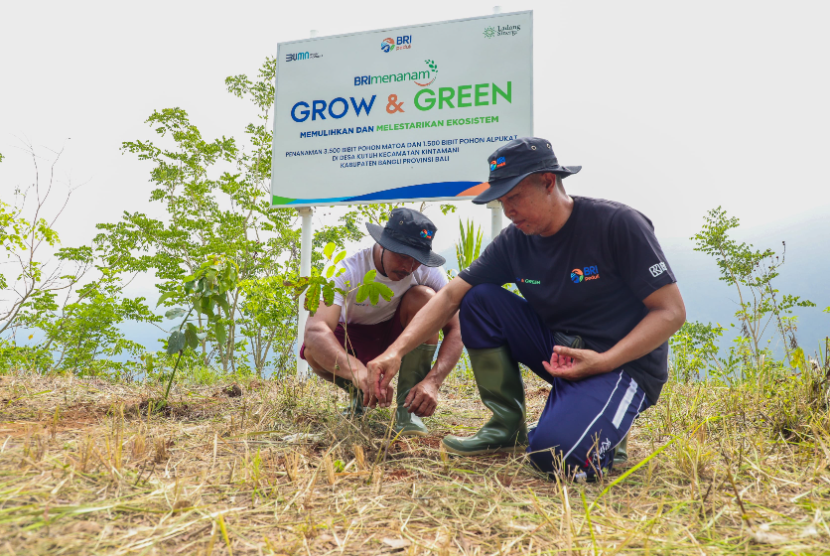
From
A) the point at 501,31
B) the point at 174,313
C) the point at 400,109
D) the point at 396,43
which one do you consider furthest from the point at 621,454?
the point at 396,43

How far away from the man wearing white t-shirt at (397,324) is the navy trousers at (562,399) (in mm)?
289

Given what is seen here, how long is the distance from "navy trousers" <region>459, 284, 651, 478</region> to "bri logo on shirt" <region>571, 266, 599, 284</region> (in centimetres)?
29

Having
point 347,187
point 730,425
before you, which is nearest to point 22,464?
point 730,425

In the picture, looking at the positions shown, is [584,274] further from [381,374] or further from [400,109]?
[400,109]

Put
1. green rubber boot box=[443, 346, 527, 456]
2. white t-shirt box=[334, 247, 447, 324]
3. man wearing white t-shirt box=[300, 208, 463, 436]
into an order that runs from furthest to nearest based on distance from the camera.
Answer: white t-shirt box=[334, 247, 447, 324] → man wearing white t-shirt box=[300, 208, 463, 436] → green rubber boot box=[443, 346, 527, 456]

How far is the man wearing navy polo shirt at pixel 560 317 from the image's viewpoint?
184 cm

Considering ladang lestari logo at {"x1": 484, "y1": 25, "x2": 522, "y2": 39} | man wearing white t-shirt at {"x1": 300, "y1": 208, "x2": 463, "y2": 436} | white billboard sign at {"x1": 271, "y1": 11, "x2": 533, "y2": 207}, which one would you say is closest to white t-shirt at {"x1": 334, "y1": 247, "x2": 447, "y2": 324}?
man wearing white t-shirt at {"x1": 300, "y1": 208, "x2": 463, "y2": 436}

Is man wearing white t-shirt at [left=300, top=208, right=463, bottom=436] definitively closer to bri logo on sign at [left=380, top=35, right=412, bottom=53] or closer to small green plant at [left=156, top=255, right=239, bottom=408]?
small green plant at [left=156, top=255, right=239, bottom=408]

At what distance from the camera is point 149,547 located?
1136 millimetres

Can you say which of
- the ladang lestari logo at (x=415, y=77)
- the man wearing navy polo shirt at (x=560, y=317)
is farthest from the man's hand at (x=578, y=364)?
the ladang lestari logo at (x=415, y=77)

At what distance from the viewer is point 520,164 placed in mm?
1971

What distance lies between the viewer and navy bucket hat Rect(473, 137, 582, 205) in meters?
1.96

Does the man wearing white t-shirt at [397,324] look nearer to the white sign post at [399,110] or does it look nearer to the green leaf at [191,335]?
the green leaf at [191,335]

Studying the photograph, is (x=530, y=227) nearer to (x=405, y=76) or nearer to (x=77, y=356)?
(x=405, y=76)
